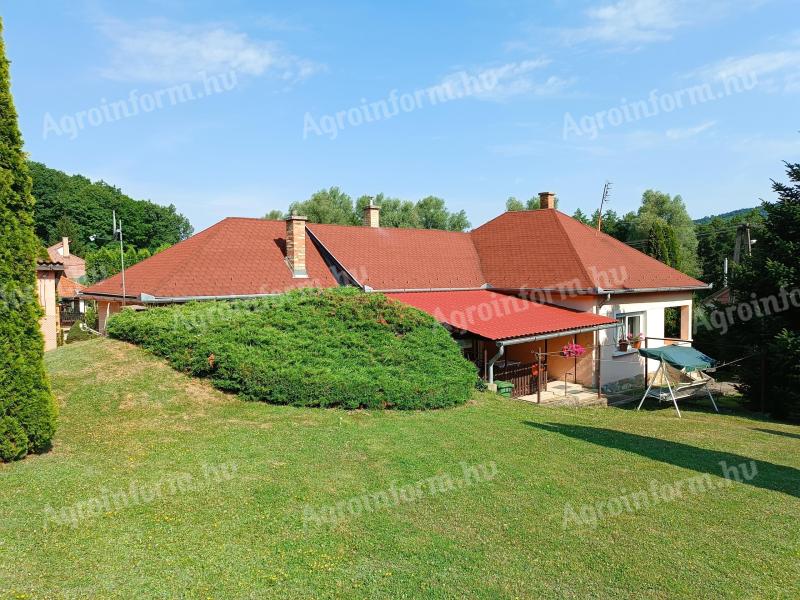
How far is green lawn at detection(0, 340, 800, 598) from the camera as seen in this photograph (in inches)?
203

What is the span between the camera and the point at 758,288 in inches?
652

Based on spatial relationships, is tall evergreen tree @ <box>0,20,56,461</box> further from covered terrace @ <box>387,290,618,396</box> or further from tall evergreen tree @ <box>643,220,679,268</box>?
tall evergreen tree @ <box>643,220,679,268</box>

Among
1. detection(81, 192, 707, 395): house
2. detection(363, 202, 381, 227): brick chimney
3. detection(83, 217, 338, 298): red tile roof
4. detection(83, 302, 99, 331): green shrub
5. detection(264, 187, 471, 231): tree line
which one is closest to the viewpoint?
detection(83, 217, 338, 298): red tile roof

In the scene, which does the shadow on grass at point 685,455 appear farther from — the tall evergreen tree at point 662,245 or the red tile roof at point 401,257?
the tall evergreen tree at point 662,245

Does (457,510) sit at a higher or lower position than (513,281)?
lower

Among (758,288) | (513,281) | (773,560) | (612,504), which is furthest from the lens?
(513,281)

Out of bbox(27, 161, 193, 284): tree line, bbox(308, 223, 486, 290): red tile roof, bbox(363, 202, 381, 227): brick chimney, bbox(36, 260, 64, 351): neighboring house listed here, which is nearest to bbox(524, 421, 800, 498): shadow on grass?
bbox(308, 223, 486, 290): red tile roof

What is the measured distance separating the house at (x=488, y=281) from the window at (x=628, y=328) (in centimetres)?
4

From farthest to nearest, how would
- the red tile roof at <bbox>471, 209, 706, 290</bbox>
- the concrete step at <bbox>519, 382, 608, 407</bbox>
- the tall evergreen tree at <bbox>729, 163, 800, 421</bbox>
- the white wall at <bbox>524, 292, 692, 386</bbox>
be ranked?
the red tile roof at <bbox>471, 209, 706, 290</bbox> → the white wall at <bbox>524, 292, 692, 386</bbox> → the concrete step at <bbox>519, 382, 608, 407</bbox> → the tall evergreen tree at <bbox>729, 163, 800, 421</bbox>

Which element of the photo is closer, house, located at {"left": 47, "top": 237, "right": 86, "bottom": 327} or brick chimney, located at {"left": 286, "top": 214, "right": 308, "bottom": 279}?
brick chimney, located at {"left": 286, "top": 214, "right": 308, "bottom": 279}

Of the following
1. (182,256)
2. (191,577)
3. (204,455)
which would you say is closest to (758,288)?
(204,455)

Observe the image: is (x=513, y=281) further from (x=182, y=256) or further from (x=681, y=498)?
(x=681, y=498)

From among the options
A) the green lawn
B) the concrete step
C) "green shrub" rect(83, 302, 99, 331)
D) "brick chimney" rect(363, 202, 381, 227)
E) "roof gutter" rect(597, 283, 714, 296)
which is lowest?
the concrete step

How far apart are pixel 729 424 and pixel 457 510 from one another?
10.7 m
